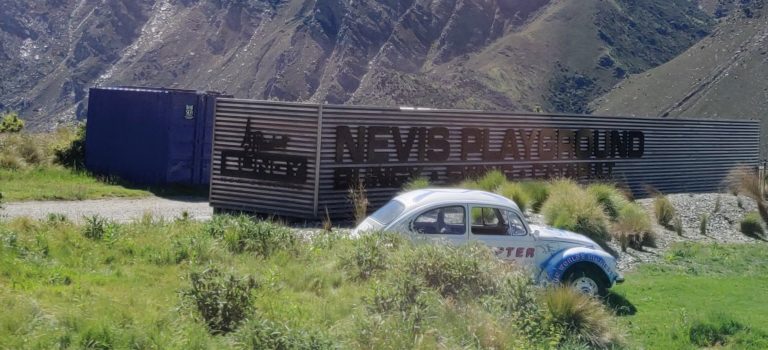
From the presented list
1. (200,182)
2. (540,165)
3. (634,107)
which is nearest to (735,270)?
(540,165)

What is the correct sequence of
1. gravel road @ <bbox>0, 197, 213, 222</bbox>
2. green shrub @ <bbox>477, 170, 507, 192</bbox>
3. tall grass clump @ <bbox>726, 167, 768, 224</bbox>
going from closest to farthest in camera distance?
gravel road @ <bbox>0, 197, 213, 222</bbox> < green shrub @ <bbox>477, 170, 507, 192</bbox> < tall grass clump @ <bbox>726, 167, 768, 224</bbox>

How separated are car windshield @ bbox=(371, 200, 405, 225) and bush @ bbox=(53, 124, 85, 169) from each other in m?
16.1

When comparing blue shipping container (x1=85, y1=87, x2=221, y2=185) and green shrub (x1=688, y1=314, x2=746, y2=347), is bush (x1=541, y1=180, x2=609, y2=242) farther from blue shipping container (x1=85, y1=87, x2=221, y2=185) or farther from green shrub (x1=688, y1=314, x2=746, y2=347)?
blue shipping container (x1=85, y1=87, x2=221, y2=185)

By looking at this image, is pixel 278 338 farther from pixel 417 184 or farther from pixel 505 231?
pixel 417 184

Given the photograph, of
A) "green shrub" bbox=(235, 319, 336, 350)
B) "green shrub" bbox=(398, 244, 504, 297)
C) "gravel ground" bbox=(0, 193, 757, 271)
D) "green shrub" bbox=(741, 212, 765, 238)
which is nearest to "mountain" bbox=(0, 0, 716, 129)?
"gravel ground" bbox=(0, 193, 757, 271)

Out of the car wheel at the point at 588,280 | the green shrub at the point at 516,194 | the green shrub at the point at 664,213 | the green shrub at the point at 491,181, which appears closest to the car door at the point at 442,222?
the car wheel at the point at 588,280

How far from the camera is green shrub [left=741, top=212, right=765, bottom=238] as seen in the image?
21625 mm

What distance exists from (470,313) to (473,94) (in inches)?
3698

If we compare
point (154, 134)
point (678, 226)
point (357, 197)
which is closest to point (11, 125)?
point (154, 134)

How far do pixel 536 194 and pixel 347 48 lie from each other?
4195 inches

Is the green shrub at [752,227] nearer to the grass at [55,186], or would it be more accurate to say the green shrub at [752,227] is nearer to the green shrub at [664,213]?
the green shrub at [664,213]

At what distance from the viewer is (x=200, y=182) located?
25.0 meters

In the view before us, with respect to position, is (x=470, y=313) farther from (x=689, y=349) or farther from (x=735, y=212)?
(x=735, y=212)

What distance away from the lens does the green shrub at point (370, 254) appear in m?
10.1
